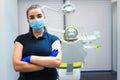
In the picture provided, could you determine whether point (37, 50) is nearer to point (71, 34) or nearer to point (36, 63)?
point (36, 63)

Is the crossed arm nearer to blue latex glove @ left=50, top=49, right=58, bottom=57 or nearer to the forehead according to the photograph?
blue latex glove @ left=50, top=49, right=58, bottom=57

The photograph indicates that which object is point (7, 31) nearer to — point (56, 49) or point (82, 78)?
point (82, 78)

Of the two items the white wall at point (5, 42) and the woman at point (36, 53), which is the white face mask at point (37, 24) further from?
the white wall at point (5, 42)

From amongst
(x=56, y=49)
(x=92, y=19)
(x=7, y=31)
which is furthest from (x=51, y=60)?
(x=92, y=19)

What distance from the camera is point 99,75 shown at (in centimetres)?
513

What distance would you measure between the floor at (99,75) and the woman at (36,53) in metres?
3.69

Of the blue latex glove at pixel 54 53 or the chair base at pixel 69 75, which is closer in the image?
the blue latex glove at pixel 54 53

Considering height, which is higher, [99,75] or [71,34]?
[71,34]

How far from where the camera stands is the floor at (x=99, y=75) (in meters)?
4.86

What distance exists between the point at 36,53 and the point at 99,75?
4.05 m

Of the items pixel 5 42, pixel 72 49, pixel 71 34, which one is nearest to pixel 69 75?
pixel 72 49

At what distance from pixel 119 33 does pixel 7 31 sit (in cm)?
203

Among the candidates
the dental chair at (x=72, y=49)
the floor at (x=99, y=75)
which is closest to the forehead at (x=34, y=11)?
the dental chair at (x=72, y=49)

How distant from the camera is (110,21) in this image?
216 inches
